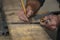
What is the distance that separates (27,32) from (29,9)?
176mm

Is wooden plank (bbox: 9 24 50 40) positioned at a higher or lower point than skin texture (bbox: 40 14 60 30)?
lower

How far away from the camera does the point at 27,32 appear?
101 cm


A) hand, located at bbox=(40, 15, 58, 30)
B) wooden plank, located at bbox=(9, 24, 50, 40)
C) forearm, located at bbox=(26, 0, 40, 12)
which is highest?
forearm, located at bbox=(26, 0, 40, 12)

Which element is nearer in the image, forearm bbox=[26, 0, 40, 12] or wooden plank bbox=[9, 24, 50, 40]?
wooden plank bbox=[9, 24, 50, 40]

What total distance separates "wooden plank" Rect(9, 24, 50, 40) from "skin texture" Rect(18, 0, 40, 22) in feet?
0.15

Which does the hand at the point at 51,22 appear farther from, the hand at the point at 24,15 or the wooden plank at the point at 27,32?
the hand at the point at 24,15

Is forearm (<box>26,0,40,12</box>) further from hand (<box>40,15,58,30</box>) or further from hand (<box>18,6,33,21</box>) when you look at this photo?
hand (<box>40,15,58,30</box>)

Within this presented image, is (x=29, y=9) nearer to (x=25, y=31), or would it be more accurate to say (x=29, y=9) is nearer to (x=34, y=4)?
(x=34, y=4)

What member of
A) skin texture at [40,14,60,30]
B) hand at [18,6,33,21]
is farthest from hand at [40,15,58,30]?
hand at [18,6,33,21]

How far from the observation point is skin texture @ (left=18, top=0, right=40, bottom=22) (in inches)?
Result: 42.7

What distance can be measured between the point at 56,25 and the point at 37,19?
0.81 feet

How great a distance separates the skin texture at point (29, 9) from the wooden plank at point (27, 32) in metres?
0.05

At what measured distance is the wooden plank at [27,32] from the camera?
0.96 metres

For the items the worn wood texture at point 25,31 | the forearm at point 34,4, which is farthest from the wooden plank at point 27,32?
the forearm at point 34,4
